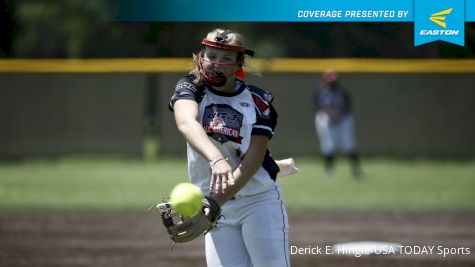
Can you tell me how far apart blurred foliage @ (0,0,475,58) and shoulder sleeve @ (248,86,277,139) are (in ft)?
4.45

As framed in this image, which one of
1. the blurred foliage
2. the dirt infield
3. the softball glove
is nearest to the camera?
the softball glove

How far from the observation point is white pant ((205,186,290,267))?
14.3 feet

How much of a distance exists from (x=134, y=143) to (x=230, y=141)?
Answer: 13.0 meters

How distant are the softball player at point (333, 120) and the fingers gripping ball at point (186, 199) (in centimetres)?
1013

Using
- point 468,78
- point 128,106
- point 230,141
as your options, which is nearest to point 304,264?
point 230,141

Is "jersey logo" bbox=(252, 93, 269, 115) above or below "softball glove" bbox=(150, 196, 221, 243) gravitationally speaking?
above

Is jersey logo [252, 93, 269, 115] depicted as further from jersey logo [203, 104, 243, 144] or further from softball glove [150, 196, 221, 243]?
softball glove [150, 196, 221, 243]

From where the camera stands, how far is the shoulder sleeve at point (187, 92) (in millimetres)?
4125

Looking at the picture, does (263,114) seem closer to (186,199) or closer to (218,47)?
(218,47)

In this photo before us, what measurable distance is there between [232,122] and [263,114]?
15cm

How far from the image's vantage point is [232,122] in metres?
4.20
